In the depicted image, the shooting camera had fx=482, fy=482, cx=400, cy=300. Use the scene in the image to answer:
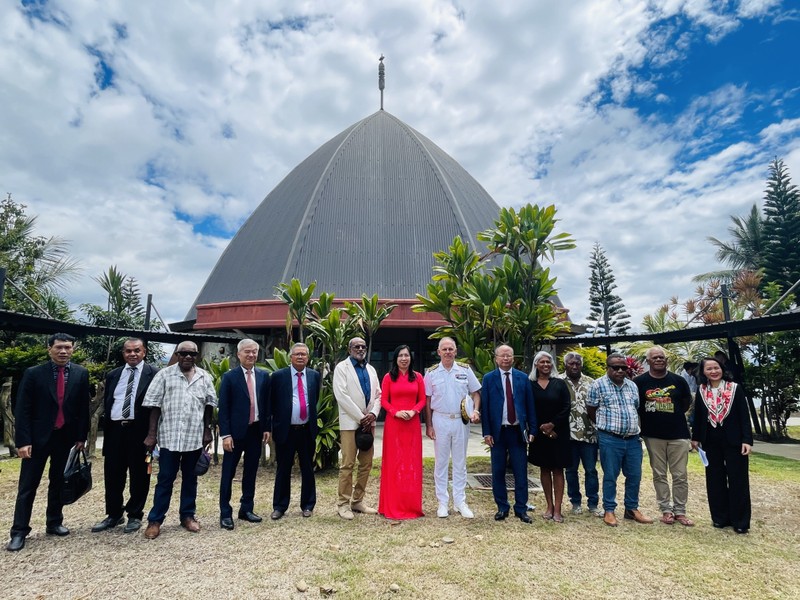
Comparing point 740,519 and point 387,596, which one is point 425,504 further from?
point 740,519

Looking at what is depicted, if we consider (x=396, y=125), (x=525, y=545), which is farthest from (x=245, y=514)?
(x=396, y=125)

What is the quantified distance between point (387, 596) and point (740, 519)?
11.8 ft

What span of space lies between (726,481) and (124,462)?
231 inches

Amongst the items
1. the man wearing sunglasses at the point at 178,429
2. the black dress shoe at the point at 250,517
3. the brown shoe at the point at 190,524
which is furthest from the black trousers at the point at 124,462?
the black dress shoe at the point at 250,517

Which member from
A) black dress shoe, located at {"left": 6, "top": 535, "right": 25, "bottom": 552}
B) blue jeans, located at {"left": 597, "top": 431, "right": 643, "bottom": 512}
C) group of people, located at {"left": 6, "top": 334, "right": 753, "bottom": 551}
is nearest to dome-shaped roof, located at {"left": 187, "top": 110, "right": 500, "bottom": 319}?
group of people, located at {"left": 6, "top": 334, "right": 753, "bottom": 551}

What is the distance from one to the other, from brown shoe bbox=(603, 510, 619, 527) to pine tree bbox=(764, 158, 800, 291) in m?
26.0

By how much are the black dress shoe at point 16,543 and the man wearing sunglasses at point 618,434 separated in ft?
17.2

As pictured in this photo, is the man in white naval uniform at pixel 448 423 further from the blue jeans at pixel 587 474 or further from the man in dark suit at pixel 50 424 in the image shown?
the man in dark suit at pixel 50 424

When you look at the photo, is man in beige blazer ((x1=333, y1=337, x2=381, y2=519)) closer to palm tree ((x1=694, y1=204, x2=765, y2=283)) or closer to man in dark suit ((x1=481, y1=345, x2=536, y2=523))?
man in dark suit ((x1=481, y1=345, x2=536, y2=523))

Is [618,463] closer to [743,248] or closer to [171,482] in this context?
[171,482]

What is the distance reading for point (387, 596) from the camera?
10.6ft

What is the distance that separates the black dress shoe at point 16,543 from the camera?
397 cm

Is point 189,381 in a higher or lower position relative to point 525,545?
higher

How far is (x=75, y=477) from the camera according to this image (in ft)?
13.9
